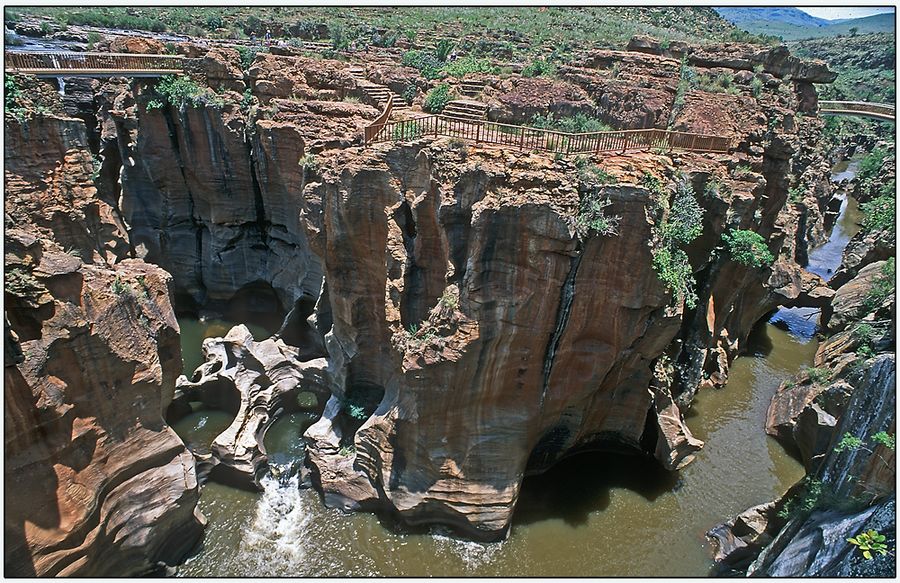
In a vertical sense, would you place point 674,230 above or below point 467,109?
below

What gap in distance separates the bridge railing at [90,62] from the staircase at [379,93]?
349 inches

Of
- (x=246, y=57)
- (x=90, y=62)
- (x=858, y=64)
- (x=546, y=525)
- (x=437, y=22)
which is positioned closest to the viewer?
(x=546, y=525)

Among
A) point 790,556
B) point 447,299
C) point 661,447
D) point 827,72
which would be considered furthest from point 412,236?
point 827,72

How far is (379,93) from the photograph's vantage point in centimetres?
2481

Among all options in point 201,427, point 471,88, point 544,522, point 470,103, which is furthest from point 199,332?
point 544,522

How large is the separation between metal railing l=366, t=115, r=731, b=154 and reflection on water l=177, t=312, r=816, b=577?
36.6ft

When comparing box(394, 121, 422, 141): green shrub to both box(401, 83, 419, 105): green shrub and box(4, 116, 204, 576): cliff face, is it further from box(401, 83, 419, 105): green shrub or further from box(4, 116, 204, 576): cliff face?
box(4, 116, 204, 576): cliff face

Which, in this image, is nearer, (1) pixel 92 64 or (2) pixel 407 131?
(2) pixel 407 131

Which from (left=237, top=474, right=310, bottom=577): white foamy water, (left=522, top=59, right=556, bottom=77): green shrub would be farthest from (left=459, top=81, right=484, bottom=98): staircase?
(left=237, top=474, right=310, bottom=577): white foamy water

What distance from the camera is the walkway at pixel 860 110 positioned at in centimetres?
Result: 3847

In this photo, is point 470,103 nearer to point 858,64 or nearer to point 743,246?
point 743,246

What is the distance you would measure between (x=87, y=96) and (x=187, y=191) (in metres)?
7.24

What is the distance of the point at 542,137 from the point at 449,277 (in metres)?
4.77

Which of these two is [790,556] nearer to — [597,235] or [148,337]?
[597,235]
